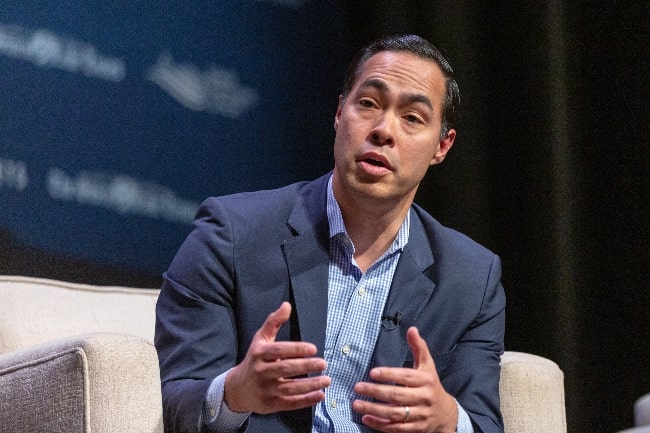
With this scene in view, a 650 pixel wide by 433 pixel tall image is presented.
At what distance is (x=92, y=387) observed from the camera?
4.29 feet

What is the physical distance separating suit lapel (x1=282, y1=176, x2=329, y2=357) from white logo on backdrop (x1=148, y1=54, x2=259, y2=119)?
0.87 m

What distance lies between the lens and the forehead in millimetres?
1891

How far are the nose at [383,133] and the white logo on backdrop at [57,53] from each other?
3.01 ft

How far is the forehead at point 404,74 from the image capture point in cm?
189

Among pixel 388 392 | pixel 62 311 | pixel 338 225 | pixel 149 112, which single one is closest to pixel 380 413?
pixel 388 392

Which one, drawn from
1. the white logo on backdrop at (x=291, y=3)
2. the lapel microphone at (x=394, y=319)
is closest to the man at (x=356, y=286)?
the lapel microphone at (x=394, y=319)

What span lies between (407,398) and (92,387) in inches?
19.2

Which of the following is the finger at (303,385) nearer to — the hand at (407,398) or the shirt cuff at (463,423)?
the hand at (407,398)

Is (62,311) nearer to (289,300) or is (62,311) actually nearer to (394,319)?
(289,300)

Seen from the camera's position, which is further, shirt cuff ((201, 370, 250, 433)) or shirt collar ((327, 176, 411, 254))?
shirt collar ((327, 176, 411, 254))

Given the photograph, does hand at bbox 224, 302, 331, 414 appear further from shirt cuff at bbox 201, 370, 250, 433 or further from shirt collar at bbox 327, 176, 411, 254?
shirt collar at bbox 327, 176, 411, 254

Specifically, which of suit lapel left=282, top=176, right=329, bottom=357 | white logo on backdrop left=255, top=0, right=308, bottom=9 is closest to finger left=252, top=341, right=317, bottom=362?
suit lapel left=282, top=176, right=329, bottom=357

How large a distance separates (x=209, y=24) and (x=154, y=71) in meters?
0.28

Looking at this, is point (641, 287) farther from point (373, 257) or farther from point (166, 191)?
point (166, 191)
